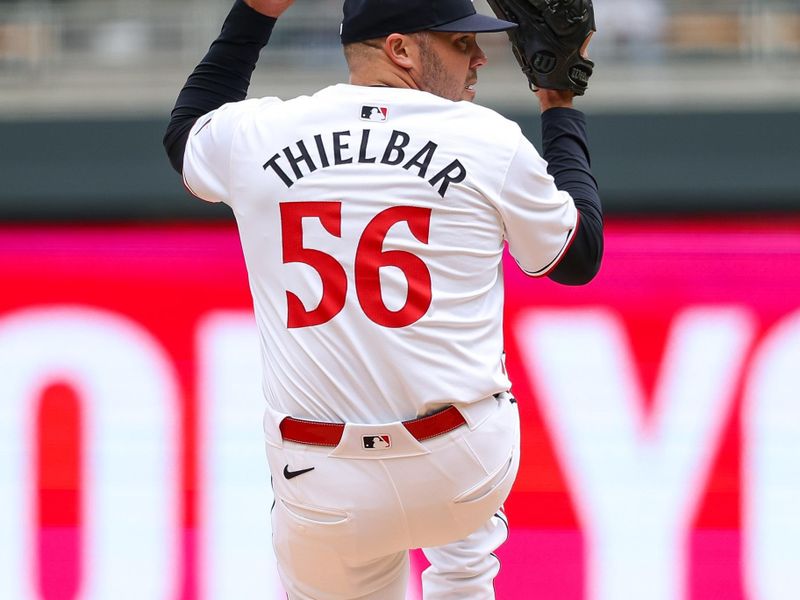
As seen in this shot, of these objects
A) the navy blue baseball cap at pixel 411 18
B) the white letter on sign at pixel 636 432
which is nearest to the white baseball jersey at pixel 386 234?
the navy blue baseball cap at pixel 411 18

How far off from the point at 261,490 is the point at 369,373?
6.65 feet

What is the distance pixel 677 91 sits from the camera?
544 centimetres

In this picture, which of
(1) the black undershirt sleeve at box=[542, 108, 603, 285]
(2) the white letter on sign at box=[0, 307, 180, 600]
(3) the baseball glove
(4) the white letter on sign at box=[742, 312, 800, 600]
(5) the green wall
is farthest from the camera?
(5) the green wall

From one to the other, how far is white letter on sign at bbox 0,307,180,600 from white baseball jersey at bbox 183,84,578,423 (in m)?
2.00

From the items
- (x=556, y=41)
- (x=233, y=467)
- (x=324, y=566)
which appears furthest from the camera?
(x=233, y=467)

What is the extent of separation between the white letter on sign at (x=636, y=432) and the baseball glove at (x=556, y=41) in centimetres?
174

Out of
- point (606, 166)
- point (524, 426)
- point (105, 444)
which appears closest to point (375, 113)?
point (524, 426)

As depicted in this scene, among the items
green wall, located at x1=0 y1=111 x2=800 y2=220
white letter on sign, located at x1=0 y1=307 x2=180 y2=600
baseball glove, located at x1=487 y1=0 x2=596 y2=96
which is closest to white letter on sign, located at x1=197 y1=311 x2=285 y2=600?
white letter on sign, located at x1=0 y1=307 x2=180 y2=600

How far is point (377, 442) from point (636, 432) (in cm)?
203

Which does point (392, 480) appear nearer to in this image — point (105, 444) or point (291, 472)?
point (291, 472)

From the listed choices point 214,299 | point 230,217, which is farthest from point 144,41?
point 214,299

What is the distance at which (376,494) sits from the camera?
1.91 metres

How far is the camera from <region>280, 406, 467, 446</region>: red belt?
189cm

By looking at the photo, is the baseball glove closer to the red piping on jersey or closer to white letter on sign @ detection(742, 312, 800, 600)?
the red piping on jersey
